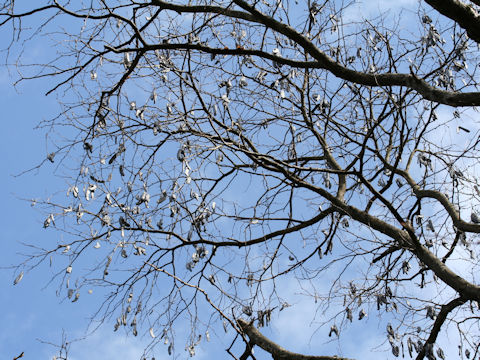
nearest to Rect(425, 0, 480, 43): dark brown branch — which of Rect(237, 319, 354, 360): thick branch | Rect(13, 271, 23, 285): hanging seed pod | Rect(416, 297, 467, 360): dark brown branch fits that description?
Rect(416, 297, 467, 360): dark brown branch

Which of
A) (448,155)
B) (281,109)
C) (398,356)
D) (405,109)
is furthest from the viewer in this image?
(281,109)

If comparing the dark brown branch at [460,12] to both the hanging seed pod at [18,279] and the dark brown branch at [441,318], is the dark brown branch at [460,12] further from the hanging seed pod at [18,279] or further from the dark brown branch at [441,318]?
the hanging seed pod at [18,279]

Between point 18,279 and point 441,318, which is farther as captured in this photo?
point 441,318

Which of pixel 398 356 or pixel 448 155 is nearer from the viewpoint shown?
pixel 398 356

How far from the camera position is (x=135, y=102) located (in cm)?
537

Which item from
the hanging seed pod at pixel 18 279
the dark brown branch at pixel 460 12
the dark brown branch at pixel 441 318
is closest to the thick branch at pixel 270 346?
the dark brown branch at pixel 441 318

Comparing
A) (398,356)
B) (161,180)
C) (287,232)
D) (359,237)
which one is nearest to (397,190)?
(359,237)

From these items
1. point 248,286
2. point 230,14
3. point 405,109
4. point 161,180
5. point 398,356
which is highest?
point 230,14

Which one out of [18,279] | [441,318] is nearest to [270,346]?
[441,318]

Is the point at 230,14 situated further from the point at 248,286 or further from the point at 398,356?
the point at 398,356

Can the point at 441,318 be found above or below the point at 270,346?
above

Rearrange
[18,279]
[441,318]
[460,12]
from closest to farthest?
[460,12], [18,279], [441,318]

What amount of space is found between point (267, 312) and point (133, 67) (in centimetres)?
248

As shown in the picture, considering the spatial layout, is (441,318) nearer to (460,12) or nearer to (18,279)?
(460,12)
